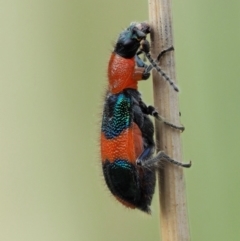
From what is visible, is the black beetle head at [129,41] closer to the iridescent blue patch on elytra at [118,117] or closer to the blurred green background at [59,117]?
the iridescent blue patch on elytra at [118,117]

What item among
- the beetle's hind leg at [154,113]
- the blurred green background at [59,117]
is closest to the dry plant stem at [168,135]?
the beetle's hind leg at [154,113]

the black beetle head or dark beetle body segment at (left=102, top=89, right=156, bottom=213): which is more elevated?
the black beetle head

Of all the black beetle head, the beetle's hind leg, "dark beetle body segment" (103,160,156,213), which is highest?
the black beetle head

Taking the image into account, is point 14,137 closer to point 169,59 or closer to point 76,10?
point 76,10

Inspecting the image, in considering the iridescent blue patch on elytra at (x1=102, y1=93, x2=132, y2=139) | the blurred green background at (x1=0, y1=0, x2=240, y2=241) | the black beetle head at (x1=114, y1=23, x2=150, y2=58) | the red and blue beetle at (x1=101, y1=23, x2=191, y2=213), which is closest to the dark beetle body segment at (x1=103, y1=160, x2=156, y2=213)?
the red and blue beetle at (x1=101, y1=23, x2=191, y2=213)

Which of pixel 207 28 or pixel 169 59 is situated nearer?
pixel 169 59

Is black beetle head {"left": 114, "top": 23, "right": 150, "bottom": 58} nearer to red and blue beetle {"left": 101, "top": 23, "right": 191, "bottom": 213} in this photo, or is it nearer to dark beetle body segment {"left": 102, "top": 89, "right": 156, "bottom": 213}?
red and blue beetle {"left": 101, "top": 23, "right": 191, "bottom": 213}

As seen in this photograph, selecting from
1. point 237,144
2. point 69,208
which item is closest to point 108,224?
point 69,208
